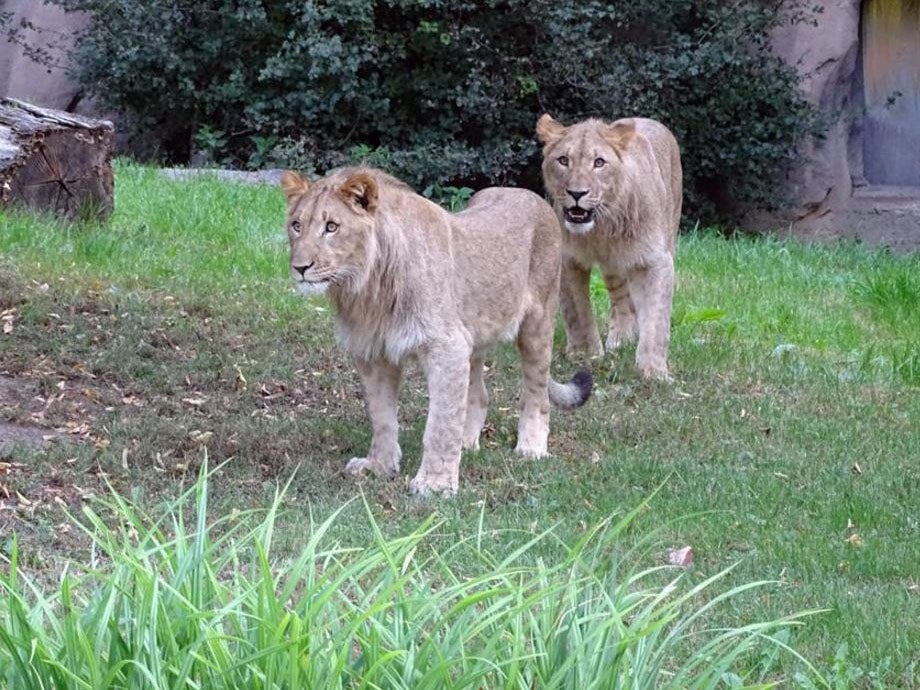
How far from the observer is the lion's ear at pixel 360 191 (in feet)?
20.1

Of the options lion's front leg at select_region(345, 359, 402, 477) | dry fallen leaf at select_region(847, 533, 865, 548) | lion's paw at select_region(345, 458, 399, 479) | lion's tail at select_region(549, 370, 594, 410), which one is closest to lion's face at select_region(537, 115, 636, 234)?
lion's tail at select_region(549, 370, 594, 410)

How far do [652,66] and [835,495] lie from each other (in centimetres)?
1016

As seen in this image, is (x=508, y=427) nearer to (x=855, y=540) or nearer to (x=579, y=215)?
(x=579, y=215)

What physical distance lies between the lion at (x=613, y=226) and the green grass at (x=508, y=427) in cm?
28

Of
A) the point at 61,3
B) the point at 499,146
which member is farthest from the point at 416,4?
the point at 61,3

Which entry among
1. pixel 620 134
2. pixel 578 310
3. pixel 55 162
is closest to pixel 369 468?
pixel 578 310

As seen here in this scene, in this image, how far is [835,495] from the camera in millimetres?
6438

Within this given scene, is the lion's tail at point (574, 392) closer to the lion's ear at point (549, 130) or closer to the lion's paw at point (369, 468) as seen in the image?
the lion's paw at point (369, 468)

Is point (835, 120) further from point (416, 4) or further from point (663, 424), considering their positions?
point (663, 424)

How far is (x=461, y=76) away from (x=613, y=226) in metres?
7.89

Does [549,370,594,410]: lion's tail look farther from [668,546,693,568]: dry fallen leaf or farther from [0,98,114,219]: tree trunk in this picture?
[0,98,114,219]: tree trunk

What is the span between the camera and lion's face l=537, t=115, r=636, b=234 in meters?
8.76

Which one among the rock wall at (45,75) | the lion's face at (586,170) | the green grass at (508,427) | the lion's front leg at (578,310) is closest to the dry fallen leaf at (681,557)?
the green grass at (508,427)

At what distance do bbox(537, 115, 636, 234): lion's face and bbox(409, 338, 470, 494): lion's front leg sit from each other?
261 cm
